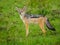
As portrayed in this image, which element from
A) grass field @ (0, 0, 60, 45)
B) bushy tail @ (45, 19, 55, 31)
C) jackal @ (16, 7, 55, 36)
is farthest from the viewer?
bushy tail @ (45, 19, 55, 31)

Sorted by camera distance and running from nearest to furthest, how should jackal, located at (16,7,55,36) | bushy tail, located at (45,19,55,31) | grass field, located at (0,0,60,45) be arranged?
grass field, located at (0,0,60,45)
jackal, located at (16,7,55,36)
bushy tail, located at (45,19,55,31)

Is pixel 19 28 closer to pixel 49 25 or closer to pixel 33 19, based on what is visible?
pixel 33 19

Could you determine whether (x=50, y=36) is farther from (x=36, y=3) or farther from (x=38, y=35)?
(x=36, y=3)

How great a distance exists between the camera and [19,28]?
7.68 meters

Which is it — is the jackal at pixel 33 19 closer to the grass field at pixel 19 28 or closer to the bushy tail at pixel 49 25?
the bushy tail at pixel 49 25

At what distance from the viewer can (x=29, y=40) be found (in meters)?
7.21

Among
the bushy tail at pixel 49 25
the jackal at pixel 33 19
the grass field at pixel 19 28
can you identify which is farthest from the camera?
the bushy tail at pixel 49 25

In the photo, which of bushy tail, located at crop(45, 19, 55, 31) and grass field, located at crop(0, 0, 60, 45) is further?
bushy tail, located at crop(45, 19, 55, 31)

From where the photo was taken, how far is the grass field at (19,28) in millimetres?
7180

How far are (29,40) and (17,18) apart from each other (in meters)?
1.12

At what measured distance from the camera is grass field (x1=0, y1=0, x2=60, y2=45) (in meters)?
7.18

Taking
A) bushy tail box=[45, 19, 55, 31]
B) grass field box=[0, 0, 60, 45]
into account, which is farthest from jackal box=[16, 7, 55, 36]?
grass field box=[0, 0, 60, 45]

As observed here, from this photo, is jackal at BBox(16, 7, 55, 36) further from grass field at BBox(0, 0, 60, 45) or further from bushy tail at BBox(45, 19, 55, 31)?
grass field at BBox(0, 0, 60, 45)

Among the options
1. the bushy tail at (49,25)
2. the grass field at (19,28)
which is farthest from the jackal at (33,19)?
the grass field at (19,28)
